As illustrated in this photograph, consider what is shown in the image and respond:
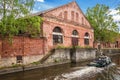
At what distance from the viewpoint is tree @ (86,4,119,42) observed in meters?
48.6

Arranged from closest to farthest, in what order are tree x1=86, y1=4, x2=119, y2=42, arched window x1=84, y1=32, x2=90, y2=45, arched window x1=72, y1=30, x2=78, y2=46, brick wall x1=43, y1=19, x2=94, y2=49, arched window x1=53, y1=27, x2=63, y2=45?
brick wall x1=43, y1=19, x2=94, y2=49 < arched window x1=53, y1=27, x2=63, y2=45 < arched window x1=72, y1=30, x2=78, y2=46 < arched window x1=84, y1=32, x2=90, y2=45 < tree x1=86, y1=4, x2=119, y2=42

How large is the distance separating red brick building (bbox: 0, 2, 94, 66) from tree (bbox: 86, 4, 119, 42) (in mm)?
9527

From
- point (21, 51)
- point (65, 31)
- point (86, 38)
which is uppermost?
point (65, 31)

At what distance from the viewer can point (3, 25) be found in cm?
1783

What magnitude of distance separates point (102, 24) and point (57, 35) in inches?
925

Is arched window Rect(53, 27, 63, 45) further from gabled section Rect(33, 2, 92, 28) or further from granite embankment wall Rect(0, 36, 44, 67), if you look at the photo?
granite embankment wall Rect(0, 36, 44, 67)

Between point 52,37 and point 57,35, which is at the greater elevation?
point 57,35

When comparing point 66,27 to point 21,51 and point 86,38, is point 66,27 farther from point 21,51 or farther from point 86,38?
point 21,51

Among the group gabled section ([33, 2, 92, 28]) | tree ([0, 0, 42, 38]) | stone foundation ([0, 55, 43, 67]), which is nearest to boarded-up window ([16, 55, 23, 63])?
stone foundation ([0, 55, 43, 67])

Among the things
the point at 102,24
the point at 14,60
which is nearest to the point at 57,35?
the point at 14,60

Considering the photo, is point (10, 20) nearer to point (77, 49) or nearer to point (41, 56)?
point (41, 56)

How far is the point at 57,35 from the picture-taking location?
30.1m

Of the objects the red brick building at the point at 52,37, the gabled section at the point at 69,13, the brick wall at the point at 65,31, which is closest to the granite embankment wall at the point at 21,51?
the red brick building at the point at 52,37

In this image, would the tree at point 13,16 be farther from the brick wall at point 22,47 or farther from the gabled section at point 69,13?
the gabled section at point 69,13
